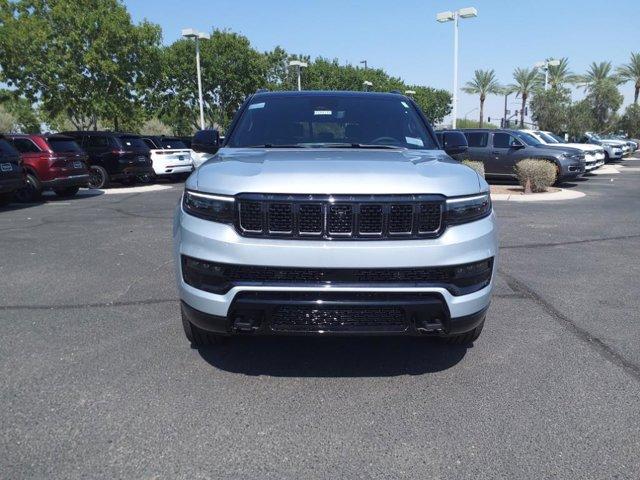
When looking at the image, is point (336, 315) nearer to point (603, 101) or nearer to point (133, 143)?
point (133, 143)

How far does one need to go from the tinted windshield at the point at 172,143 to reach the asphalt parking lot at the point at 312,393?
14335mm

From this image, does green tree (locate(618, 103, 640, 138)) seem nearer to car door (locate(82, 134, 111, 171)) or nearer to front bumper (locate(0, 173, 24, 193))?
car door (locate(82, 134, 111, 171))

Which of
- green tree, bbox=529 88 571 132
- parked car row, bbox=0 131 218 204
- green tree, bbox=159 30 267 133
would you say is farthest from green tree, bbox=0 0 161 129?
green tree, bbox=529 88 571 132

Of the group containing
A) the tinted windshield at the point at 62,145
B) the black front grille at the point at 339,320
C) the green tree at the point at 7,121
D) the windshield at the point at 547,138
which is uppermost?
the green tree at the point at 7,121

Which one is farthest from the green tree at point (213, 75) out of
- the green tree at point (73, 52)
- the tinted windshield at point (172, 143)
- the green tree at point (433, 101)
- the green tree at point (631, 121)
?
the green tree at point (433, 101)

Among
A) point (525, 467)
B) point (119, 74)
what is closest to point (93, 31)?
point (119, 74)

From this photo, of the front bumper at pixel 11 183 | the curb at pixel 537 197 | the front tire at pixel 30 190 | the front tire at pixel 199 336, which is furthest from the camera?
the curb at pixel 537 197

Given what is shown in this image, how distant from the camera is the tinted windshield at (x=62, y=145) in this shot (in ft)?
45.5

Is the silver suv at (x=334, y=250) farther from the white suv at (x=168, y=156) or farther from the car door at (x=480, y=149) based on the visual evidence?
the white suv at (x=168, y=156)

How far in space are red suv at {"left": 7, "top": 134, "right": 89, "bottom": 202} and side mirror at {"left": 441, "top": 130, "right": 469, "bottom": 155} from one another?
11.7 metres

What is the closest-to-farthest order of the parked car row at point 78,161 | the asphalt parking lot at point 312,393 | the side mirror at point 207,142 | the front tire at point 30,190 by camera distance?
the asphalt parking lot at point 312,393 → the side mirror at point 207,142 → the parked car row at point 78,161 → the front tire at point 30,190

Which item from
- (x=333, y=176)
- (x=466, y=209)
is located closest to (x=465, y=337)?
(x=466, y=209)

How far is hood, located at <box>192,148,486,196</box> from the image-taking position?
3018mm

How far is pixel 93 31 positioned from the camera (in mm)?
25562
